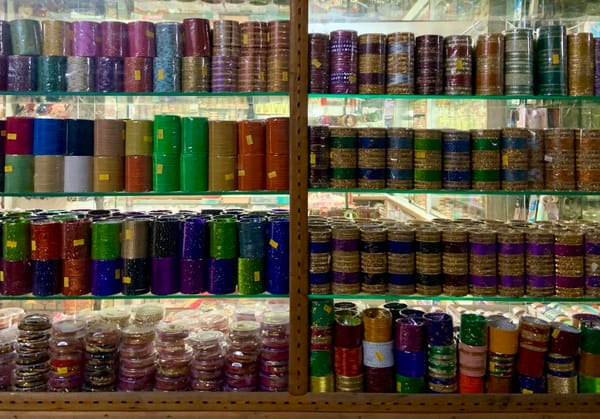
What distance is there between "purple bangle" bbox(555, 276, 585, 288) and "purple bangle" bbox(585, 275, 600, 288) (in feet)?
0.10

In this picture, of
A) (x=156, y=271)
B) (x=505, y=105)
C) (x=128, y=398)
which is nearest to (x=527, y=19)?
(x=505, y=105)

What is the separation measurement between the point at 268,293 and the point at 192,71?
0.96m

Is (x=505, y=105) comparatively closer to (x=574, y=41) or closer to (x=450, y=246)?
(x=574, y=41)

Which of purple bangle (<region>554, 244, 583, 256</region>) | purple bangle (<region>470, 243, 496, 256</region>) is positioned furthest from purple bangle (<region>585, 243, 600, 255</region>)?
purple bangle (<region>470, 243, 496, 256</region>)

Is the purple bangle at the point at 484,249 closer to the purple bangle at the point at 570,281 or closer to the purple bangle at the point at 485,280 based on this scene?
the purple bangle at the point at 485,280

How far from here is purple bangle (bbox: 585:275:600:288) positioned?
76.9 inches

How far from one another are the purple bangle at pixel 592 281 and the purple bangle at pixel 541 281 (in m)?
0.14

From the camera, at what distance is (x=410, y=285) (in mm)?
1977

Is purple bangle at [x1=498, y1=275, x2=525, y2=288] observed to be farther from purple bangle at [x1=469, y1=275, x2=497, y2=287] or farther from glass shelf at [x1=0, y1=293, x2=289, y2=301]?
glass shelf at [x1=0, y1=293, x2=289, y2=301]

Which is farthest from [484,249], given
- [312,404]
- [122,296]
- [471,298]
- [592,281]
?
[122,296]

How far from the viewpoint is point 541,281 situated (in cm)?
194

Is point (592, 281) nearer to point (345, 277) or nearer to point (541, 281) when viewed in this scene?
point (541, 281)

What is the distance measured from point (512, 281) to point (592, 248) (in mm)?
341

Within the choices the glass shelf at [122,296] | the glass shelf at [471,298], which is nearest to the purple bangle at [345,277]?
the glass shelf at [471,298]
